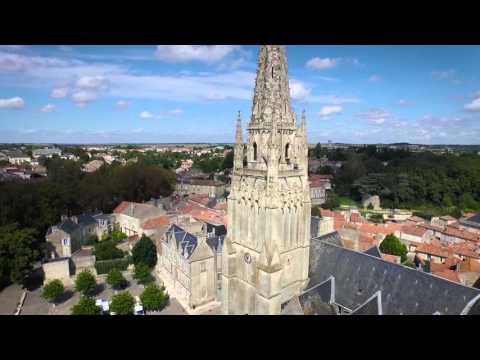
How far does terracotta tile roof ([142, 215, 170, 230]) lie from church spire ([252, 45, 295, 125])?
3087 cm

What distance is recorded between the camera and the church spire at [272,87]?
15508 mm

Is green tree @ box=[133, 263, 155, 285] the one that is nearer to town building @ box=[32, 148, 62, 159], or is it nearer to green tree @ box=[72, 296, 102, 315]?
green tree @ box=[72, 296, 102, 315]

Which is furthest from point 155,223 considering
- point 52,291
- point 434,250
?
point 434,250

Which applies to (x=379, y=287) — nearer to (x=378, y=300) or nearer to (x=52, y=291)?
(x=378, y=300)

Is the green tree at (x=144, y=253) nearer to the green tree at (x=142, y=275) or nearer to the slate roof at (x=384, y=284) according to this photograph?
the green tree at (x=142, y=275)

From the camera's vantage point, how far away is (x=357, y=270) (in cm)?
1766

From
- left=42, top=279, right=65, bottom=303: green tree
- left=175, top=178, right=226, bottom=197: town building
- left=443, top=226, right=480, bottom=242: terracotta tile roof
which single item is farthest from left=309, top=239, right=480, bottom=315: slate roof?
left=175, top=178, right=226, bottom=197: town building

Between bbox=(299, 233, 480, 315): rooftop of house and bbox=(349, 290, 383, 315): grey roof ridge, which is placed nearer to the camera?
bbox=(299, 233, 480, 315): rooftop of house

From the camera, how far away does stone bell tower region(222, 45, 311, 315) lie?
50.7 feet

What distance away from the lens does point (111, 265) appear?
33219 millimetres
